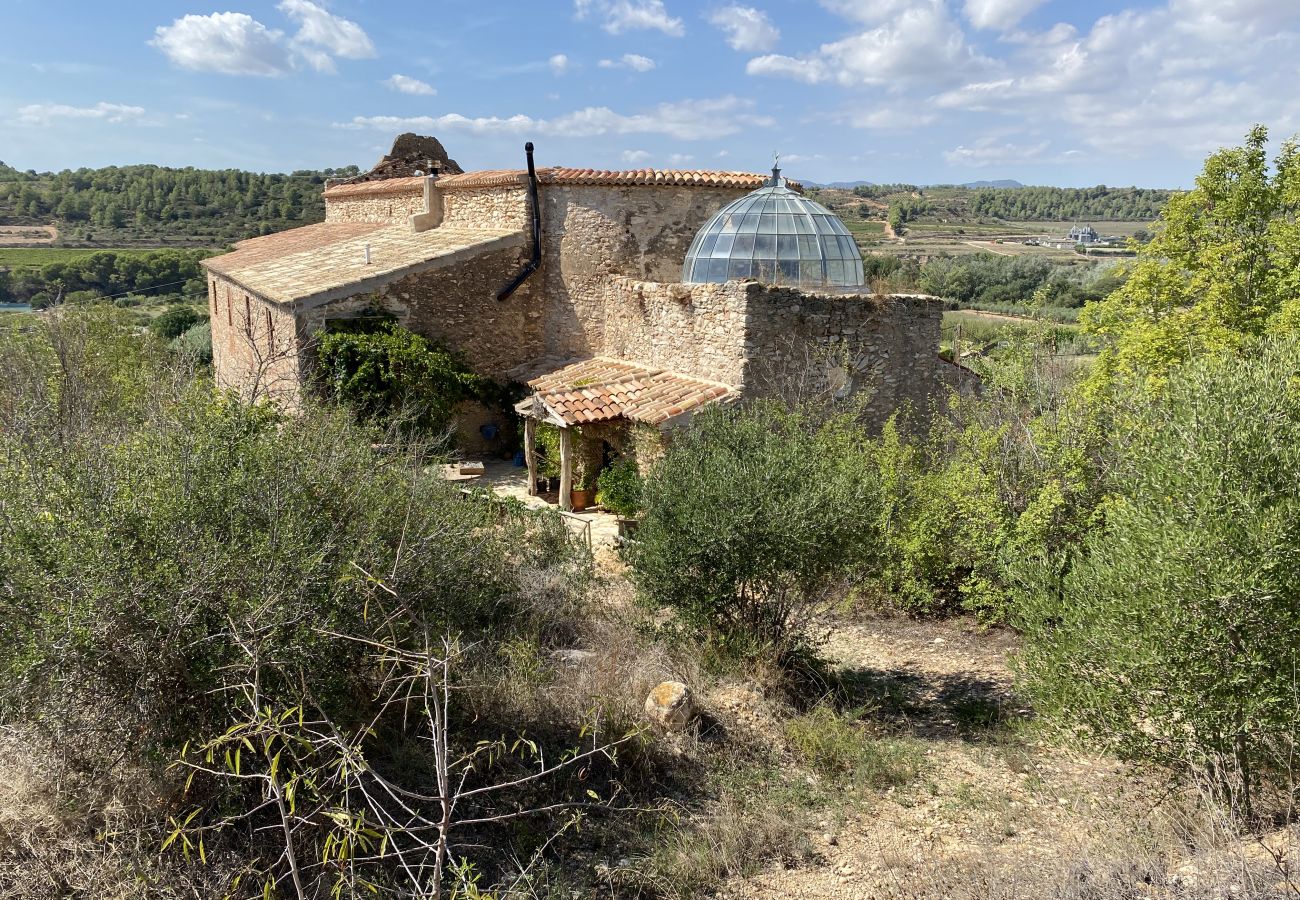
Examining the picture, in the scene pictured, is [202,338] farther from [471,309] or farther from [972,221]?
[972,221]

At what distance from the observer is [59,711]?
4395mm

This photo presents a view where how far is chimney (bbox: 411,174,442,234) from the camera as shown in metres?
17.6

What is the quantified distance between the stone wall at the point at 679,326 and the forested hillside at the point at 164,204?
157ft

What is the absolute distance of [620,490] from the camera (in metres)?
12.2

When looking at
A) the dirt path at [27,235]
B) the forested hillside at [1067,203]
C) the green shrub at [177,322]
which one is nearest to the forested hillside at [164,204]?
the dirt path at [27,235]

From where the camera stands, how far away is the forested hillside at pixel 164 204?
195ft

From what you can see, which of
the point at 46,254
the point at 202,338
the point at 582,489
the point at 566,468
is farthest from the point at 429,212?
the point at 46,254

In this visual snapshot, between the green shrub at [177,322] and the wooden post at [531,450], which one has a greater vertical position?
the green shrub at [177,322]

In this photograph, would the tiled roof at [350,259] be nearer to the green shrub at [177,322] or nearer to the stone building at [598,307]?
the stone building at [598,307]

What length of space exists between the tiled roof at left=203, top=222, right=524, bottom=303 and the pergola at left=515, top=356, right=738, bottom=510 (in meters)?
2.80

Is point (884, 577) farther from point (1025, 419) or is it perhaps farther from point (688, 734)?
point (688, 734)

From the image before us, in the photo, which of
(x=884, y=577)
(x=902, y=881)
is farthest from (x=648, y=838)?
(x=884, y=577)

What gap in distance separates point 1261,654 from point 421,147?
80.0 ft

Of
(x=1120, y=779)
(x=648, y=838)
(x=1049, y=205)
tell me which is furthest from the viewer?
(x=1049, y=205)
